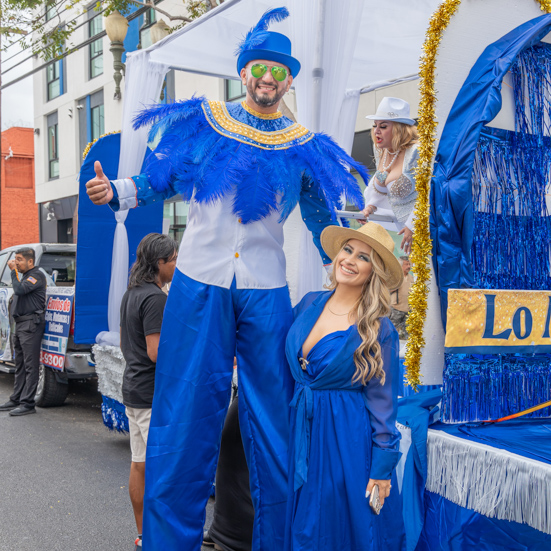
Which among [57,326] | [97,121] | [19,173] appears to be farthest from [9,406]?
[19,173]

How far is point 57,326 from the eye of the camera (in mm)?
5812

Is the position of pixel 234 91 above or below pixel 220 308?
above

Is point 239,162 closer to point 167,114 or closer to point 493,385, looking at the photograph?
point 167,114

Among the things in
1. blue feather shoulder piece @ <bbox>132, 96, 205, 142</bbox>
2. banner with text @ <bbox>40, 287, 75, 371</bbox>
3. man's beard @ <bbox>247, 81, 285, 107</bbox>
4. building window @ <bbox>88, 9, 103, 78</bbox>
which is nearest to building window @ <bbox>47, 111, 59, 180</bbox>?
building window @ <bbox>88, 9, 103, 78</bbox>

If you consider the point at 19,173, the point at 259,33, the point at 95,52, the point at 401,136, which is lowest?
the point at 401,136

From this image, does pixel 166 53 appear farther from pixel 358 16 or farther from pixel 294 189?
pixel 294 189

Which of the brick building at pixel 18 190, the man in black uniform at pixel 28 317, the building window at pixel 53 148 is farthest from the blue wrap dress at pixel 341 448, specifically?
the brick building at pixel 18 190

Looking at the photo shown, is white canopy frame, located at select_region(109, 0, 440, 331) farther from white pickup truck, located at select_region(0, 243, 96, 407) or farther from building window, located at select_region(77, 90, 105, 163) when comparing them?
building window, located at select_region(77, 90, 105, 163)

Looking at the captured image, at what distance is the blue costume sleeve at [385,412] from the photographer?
1950 millimetres

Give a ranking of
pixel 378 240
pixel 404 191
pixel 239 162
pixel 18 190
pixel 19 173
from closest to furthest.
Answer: pixel 378 240, pixel 239 162, pixel 404 191, pixel 18 190, pixel 19 173

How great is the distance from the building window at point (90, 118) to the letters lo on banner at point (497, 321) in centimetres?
1507

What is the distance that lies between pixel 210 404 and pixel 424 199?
1184 mm

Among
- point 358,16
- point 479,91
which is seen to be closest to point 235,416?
point 479,91

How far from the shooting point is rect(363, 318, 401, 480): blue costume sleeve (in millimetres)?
1950
